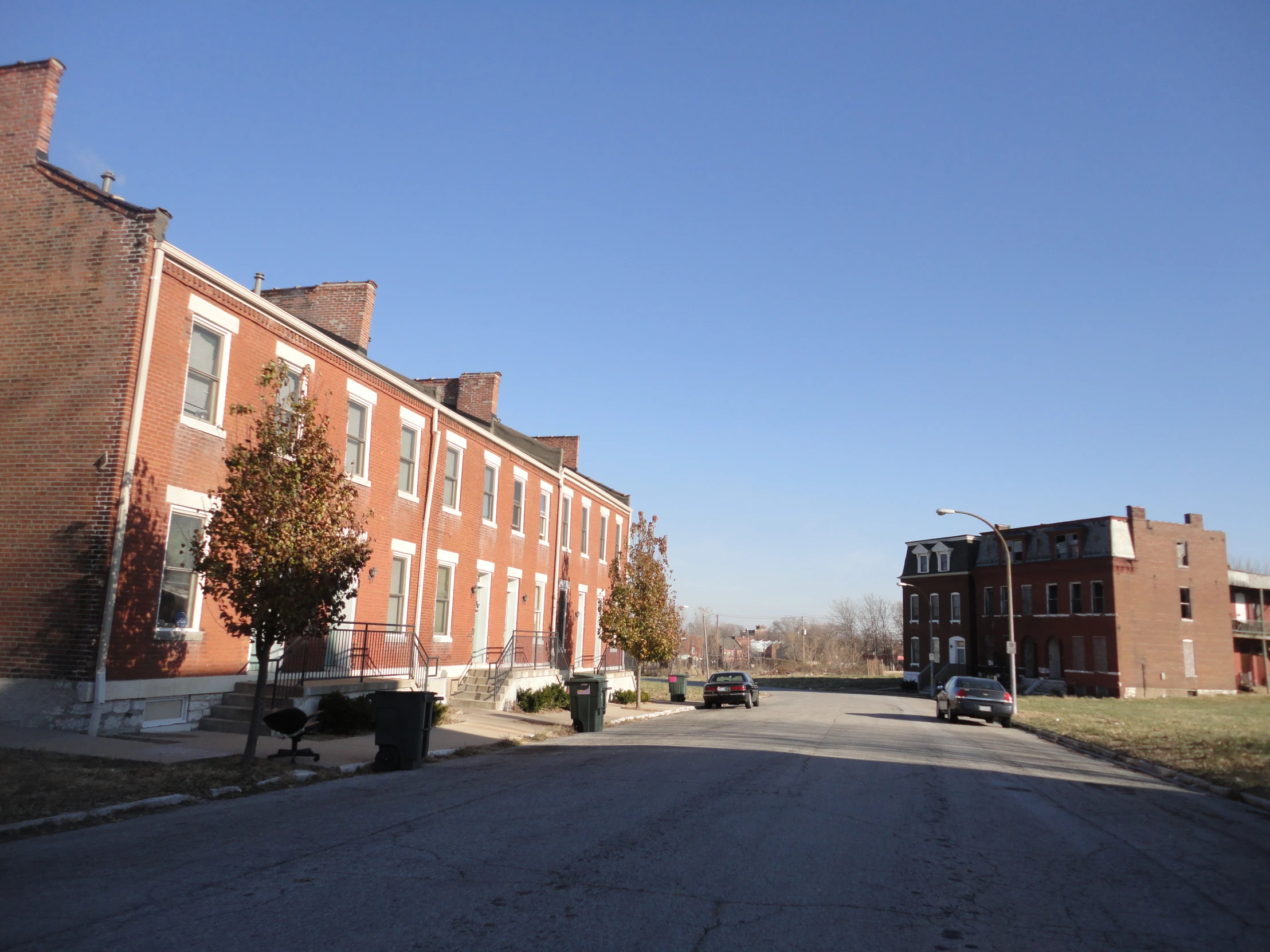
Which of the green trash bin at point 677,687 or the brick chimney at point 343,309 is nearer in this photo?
the brick chimney at point 343,309

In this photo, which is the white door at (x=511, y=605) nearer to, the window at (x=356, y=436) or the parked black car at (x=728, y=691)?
the parked black car at (x=728, y=691)

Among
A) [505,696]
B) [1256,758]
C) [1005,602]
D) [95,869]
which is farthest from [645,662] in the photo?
[1005,602]

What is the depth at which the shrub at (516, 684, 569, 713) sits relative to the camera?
83.5 ft

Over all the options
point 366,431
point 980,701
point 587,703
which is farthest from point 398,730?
point 980,701

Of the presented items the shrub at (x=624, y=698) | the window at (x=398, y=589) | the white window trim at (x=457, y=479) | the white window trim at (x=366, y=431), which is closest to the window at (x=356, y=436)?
the white window trim at (x=366, y=431)

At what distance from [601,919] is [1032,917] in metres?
2.98

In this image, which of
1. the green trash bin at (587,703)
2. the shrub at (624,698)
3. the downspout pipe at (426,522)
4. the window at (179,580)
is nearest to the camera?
the window at (179,580)

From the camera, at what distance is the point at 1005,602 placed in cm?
6378

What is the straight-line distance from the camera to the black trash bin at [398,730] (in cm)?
1386

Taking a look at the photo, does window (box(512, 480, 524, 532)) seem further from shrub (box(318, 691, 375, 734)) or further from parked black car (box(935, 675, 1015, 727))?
parked black car (box(935, 675, 1015, 727))

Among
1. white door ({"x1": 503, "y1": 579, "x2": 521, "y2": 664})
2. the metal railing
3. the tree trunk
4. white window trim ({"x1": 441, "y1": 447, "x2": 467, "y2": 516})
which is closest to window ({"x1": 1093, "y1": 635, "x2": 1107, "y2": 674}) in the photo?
white door ({"x1": 503, "y1": 579, "x2": 521, "y2": 664})

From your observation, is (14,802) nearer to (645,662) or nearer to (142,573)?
(142,573)

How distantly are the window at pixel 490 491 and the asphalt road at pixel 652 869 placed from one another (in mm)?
15724

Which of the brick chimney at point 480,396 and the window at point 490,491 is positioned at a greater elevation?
the brick chimney at point 480,396
